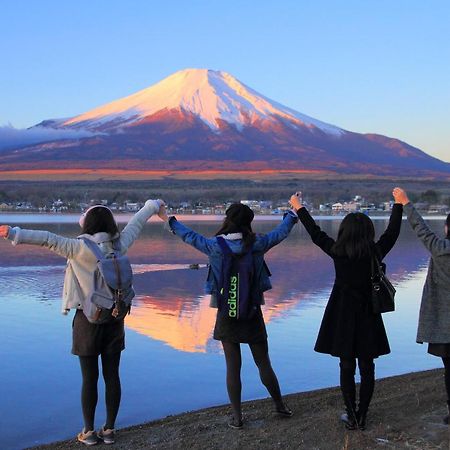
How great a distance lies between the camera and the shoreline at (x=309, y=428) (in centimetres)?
418

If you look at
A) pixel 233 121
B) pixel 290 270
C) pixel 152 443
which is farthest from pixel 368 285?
pixel 233 121

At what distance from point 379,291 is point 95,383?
5.65 feet

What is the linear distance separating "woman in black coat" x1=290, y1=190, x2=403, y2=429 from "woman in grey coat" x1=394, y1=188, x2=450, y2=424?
0.27m

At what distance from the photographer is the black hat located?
14.9ft

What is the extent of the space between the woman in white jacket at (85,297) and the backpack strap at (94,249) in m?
0.02

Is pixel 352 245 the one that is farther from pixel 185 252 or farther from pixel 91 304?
pixel 185 252

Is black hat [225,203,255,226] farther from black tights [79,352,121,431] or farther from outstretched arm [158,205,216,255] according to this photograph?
black tights [79,352,121,431]

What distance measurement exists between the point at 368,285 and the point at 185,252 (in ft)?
54.3

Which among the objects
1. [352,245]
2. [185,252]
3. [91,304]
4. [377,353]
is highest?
[352,245]

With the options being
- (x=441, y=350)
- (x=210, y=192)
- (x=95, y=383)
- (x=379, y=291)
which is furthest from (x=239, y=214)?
(x=210, y=192)

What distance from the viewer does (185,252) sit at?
2084cm

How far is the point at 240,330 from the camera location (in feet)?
14.9

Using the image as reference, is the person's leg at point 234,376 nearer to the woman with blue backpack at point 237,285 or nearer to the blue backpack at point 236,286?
the woman with blue backpack at point 237,285

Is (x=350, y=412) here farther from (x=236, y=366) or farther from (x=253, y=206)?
(x=253, y=206)
